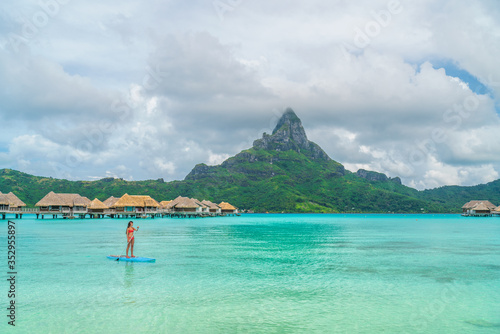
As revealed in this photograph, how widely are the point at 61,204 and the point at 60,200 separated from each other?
972mm

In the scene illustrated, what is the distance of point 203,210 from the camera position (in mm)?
127750

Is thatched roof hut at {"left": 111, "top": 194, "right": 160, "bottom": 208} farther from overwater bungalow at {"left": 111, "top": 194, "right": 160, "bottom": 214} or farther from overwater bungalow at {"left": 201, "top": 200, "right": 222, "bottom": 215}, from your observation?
overwater bungalow at {"left": 201, "top": 200, "right": 222, "bottom": 215}

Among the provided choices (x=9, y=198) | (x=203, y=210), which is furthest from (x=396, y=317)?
(x=203, y=210)

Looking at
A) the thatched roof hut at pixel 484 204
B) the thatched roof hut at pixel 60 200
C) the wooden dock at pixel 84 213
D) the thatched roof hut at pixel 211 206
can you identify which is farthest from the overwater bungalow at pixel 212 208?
the thatched roof hut at pixel 484 204

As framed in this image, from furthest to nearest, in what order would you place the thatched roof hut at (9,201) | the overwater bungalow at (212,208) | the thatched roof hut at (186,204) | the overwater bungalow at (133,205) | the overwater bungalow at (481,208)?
the overwater bungalow at (481,208)
the overwater bungalow at (212,208)
the thatched roof hut at (186,204)
the overwater bungalow at (133,205)
the thatched roof hut at (9,201)

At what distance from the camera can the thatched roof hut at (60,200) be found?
8694 cm

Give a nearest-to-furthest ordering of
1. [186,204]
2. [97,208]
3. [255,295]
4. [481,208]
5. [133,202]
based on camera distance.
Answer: [255,295] < [97,208] < [133,202] < [186,204] < [481,208]

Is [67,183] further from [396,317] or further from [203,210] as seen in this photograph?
[396,317]

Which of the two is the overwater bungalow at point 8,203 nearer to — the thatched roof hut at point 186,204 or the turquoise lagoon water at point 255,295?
the thatched roof hut at point 186,204

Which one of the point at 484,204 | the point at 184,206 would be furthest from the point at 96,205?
the point at 484,204

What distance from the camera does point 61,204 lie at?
291ft

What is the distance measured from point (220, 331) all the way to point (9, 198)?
290 ft

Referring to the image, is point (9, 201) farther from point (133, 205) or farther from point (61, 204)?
point (133, 205)

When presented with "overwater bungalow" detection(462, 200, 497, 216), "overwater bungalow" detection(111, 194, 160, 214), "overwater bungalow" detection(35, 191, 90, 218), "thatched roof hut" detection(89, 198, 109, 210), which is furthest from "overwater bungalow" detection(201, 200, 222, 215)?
"overwater bungalow" detection(462, 200, 497, 216)
